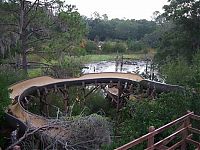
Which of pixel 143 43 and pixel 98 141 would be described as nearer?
pixel 98 141

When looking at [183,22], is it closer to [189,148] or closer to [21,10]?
[21,10]

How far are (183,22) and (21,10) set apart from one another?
14.4m

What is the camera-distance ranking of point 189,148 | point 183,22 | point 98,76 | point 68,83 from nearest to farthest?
1. point 189,148
2. point 68,83
3. point 98,76
4. point 183,22

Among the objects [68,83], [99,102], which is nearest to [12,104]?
[68,83]

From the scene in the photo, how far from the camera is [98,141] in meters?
10.9

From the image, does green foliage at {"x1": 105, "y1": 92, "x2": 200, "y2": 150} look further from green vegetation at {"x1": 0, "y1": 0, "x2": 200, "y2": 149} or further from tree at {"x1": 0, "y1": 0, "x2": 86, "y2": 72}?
tree at {"x1": 0, "y1": 0, "x2": 86, "y2": 72}

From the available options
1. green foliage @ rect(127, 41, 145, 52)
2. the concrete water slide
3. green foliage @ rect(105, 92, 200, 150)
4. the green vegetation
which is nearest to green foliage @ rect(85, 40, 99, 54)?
green foliage @ rect(127, 41, 145, 52)

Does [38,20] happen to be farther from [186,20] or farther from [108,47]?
[108,47]

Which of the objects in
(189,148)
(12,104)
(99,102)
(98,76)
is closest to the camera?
(189,148)

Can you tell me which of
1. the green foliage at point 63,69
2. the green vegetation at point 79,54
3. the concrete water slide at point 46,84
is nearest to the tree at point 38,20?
the green vegetation at point 79,54

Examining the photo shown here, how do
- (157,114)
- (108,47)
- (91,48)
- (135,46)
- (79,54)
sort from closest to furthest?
(157,114), (79,54), (91,48), (108,47), (135,46)

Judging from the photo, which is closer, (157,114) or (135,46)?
(157,114)

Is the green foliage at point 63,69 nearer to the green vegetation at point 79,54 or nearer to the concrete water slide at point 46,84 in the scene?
the green vegetation at point 79,54

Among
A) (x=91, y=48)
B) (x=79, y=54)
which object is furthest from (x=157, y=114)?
(x=91, y=48)
